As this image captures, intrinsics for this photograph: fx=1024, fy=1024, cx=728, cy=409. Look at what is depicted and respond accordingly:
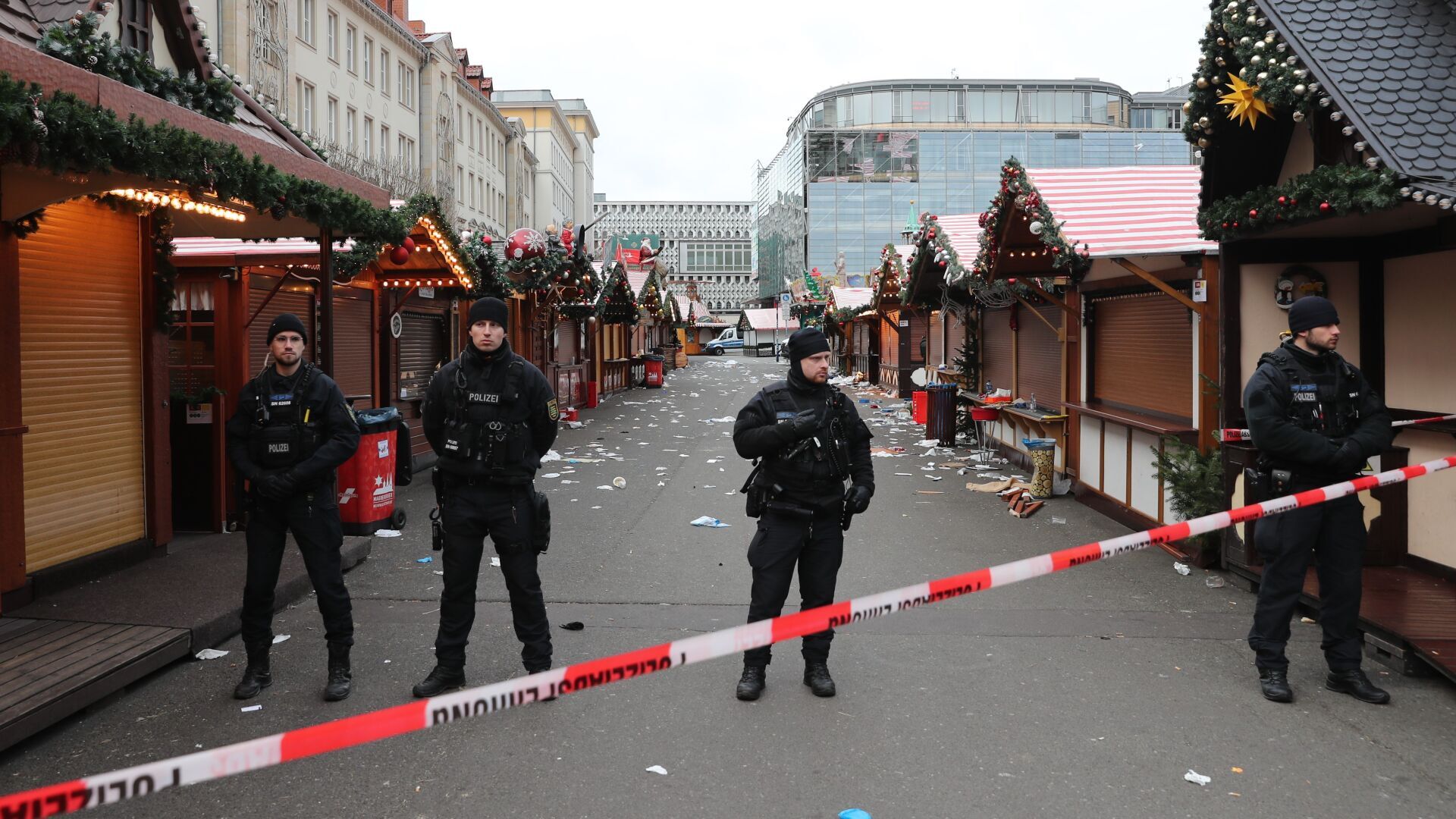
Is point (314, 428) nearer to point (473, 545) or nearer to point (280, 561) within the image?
point (280, 561)

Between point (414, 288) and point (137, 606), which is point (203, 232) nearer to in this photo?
point (137, 606)

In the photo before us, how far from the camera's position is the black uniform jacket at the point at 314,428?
5.09 metres

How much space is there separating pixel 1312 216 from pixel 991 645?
3.17m

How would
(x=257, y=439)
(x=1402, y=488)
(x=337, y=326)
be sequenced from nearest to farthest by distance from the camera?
(x=257, y=439) → (x=1402, y=488) → (x=337, y=326)

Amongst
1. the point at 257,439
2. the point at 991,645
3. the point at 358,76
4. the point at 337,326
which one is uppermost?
the point at 358,76

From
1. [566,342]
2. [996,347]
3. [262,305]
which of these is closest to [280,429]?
[262,305]

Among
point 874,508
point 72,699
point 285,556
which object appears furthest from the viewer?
point 874,508

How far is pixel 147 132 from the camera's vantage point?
4.73m

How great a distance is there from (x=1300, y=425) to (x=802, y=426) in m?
2.47

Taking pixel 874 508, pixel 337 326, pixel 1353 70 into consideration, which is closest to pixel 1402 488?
pixel 1353 70

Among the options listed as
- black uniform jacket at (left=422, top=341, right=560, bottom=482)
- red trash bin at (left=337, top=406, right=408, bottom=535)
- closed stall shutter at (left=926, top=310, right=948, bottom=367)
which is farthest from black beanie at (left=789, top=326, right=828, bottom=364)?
closed stall shutter at (left=926, top=310, right=948, bottom=367)

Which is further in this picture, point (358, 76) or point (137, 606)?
point (358, 76)

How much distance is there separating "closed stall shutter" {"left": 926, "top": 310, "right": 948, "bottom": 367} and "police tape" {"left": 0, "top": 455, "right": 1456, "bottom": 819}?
20.5 m

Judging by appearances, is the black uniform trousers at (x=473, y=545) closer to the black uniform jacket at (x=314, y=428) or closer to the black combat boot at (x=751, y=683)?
the black uniform jacket at (x=314, y=428)
